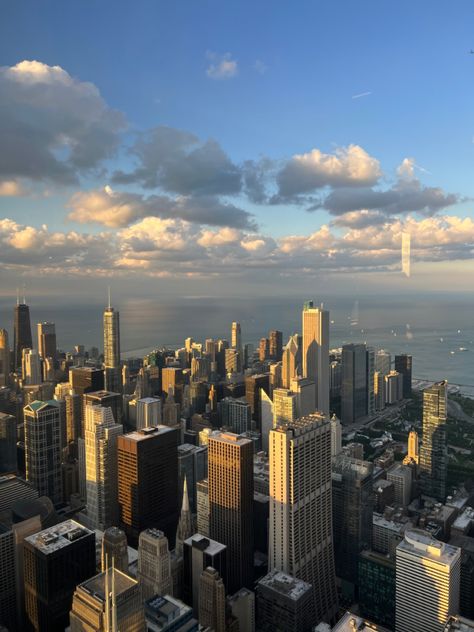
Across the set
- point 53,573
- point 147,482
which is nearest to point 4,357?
point 147,482

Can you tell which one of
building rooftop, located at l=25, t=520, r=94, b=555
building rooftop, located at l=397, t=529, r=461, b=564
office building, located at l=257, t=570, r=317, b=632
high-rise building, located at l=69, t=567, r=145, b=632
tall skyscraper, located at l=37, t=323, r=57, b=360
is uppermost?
tall skyscraper, located at l=37, t=323, r=57, b=360

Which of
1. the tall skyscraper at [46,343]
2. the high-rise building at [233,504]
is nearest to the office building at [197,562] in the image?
the high-rise building at [233,504]

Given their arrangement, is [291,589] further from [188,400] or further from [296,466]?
[188,400]

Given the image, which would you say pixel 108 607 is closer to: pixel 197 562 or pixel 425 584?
pixel 197 562

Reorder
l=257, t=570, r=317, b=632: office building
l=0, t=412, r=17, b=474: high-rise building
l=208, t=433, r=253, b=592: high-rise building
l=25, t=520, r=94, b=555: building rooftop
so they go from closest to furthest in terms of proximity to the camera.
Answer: l=25, t=520, r=94, b=555: building rooftop → l=257, t=570, r=317, b=632: office building → l=208, t=433, r=253, b=592: high-rise building → l=0, t=412, r=17, b=474: high-rise building

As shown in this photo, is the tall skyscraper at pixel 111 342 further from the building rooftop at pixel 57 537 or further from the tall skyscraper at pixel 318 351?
the building rooftop at pixel 57 537

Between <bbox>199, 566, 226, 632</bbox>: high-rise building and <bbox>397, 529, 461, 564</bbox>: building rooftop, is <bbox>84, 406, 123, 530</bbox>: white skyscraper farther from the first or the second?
<bbox>397, 529, 461, 564</bbox>: building rooftop

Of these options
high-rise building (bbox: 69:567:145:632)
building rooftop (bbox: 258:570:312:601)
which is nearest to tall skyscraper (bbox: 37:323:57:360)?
building rooftop (bbox: 258:570:312:601)
